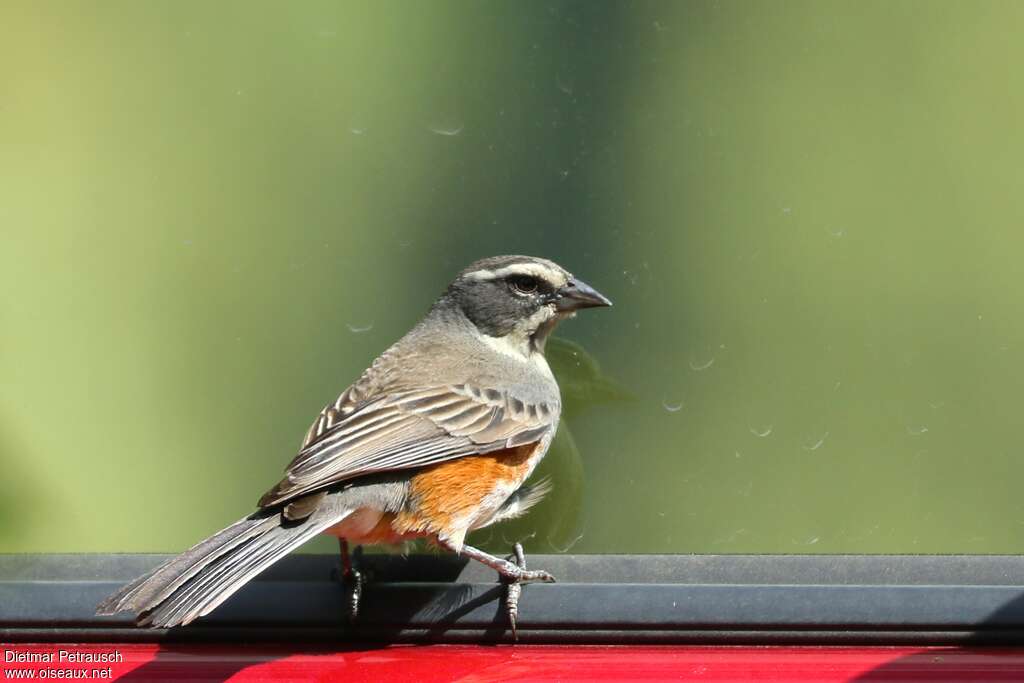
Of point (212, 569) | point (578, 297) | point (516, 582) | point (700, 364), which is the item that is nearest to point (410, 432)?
point (516, 582)

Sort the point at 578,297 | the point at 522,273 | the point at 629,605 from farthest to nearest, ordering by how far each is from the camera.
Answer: the point at 522,273, the point at 578,297, the point at 629,605

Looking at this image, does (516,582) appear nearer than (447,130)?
Yes

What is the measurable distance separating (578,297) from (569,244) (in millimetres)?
240

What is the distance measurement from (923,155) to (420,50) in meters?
1.67

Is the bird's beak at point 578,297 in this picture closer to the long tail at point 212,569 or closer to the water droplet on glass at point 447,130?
the water droplet on glass at point 447,130

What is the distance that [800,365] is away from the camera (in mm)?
4059

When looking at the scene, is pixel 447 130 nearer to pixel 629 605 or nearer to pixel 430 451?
pixel 430 451

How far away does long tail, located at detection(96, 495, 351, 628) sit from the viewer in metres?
2.96

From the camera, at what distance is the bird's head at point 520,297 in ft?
13.3

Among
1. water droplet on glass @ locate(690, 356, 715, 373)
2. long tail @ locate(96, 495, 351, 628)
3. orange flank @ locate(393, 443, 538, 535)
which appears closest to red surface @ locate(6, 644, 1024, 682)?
long tail @ locate(96, 495, 351, 628)

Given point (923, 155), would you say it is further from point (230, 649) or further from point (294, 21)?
point (230, 649)

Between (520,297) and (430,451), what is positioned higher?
(520,297)

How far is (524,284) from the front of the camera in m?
4.16

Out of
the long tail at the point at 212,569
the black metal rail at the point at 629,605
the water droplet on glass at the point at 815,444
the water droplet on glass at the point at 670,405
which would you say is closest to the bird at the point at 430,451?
the long tail at the point at 212,569
